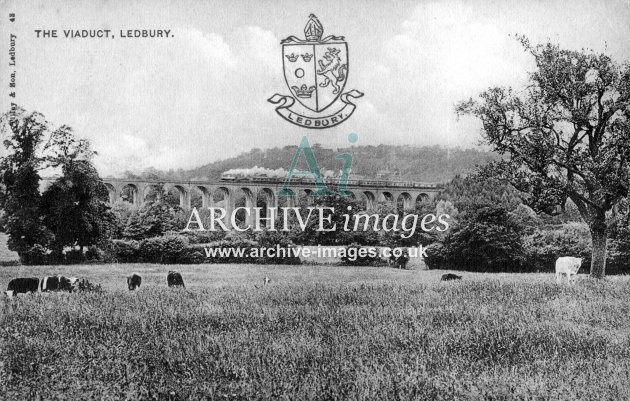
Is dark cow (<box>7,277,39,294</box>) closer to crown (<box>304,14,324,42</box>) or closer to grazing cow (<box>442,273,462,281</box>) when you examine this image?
crown (<box>304,14,324,42</box>)

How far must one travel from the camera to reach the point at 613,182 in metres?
9.05

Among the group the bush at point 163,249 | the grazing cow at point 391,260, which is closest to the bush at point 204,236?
the bush at point 163,249

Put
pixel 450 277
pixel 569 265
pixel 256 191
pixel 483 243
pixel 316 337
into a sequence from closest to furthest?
pixel 316 337 → pixel 569 265 → pixel 256 191 → pixel 450 277 → pixel 483 243

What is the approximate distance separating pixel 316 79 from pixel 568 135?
15.6 ft

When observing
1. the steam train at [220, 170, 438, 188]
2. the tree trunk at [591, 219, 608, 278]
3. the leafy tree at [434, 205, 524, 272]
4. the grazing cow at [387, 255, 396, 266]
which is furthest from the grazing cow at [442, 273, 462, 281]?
the tree trunk at [591, 219, 608, 278]

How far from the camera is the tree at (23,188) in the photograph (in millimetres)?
9609

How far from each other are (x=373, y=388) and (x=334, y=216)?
4629mm

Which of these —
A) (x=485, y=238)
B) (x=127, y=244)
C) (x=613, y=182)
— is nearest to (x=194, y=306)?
(x=127, y=244)

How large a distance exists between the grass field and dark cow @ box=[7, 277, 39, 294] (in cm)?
37

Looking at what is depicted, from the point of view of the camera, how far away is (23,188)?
9812mm

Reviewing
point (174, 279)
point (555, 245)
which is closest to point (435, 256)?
point (555, 245)

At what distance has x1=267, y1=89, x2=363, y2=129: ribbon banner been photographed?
901 cm

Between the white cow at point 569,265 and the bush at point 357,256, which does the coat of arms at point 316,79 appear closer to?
the bush at point 357,256

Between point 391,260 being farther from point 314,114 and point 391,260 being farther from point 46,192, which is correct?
point 46,192
